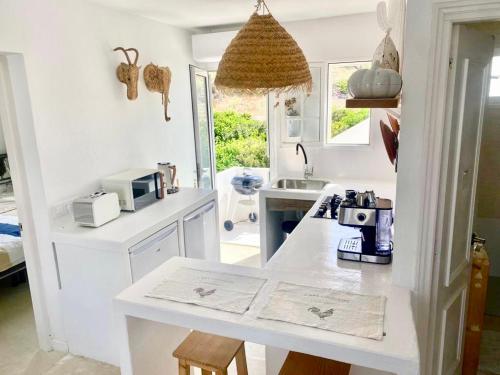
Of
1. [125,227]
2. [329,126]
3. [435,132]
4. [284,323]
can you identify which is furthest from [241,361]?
[329,126]

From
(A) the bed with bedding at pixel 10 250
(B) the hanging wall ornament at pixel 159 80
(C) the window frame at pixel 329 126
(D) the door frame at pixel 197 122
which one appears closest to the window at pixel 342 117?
(C) the window frame at pixel 329 126

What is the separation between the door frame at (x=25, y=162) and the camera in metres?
2.44

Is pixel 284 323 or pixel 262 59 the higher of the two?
pixel 262 59

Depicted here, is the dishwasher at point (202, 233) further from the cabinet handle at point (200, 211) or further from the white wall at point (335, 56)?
the white wall at point (335, 56)

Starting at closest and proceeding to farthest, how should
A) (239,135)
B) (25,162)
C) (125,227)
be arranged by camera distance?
1. (25,162)
2. (125,227)
3. (239,135)

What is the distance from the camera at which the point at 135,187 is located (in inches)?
121

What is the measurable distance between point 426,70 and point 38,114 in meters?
2.29

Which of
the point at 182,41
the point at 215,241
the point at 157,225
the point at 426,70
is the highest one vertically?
the point at 182,41

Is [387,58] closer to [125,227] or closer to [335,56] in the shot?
[125,227]

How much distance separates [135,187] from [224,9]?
1678 mm

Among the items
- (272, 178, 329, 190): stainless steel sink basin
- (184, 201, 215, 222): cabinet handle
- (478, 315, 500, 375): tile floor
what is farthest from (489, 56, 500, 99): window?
(184, 201, 215, 222): cabinet handle

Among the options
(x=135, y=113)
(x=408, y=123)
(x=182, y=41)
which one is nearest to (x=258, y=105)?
(x=182, y=41)

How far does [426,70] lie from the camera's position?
1504 millimetres

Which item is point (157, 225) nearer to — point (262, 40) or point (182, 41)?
point (262, 40)
